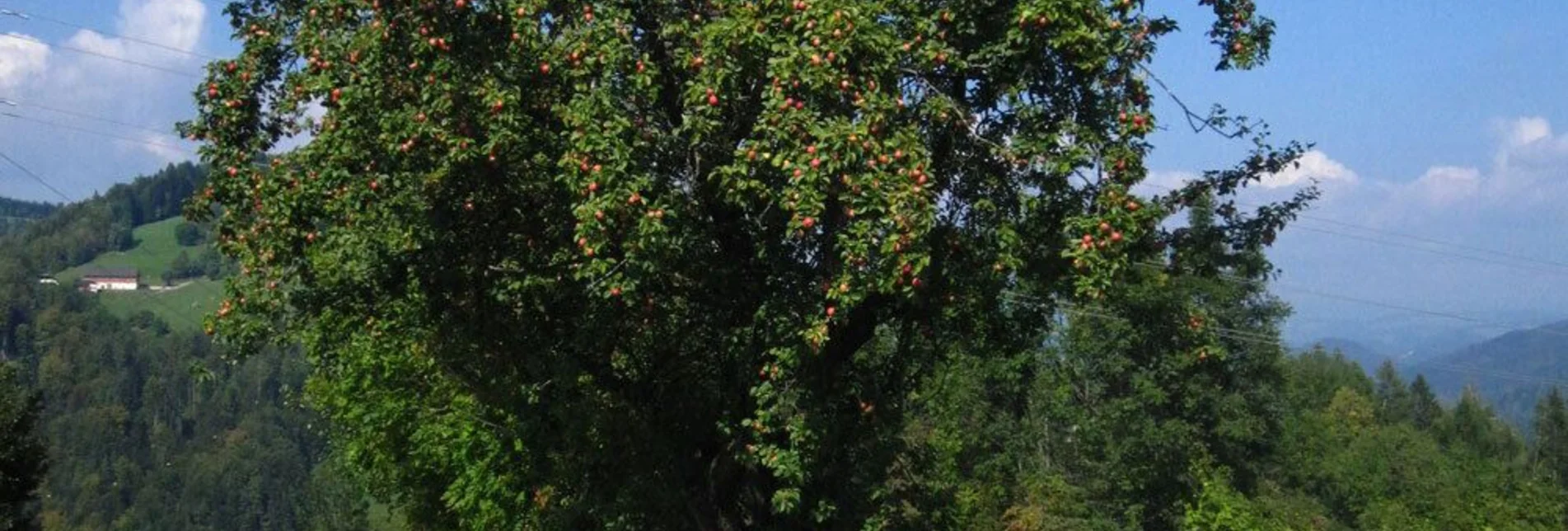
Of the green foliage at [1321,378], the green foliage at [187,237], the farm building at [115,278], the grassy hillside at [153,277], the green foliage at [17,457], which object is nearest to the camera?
the green foliage at [17,457]

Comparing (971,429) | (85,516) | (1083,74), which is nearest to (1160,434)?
(971,429)

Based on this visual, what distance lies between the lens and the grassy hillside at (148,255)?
180m

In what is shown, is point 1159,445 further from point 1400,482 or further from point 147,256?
point 147,256

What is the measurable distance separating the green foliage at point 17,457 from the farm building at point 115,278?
15793cm

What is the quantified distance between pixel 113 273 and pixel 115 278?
221 centimetres

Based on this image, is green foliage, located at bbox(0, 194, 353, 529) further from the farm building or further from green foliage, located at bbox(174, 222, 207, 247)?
green foliage, located at bbox(174, 222, 207, 247)

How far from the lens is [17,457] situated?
26.4 meters

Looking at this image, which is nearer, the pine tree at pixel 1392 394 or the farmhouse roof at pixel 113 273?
the pine tree at pixel 1392 394

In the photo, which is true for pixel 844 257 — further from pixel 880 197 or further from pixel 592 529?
pixel 592 529

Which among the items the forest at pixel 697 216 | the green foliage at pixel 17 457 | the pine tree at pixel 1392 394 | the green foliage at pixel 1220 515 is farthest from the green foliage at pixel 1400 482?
the pine tree at pixel 1392 394

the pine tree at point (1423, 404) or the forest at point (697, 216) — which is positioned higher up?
the pine tree at point (1423, 404)

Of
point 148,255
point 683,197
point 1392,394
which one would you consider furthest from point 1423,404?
point 148,255

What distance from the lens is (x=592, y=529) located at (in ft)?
45.9

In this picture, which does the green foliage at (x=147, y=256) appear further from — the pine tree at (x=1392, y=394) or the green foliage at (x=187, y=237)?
the pine tree at (x=1392, y=394)
